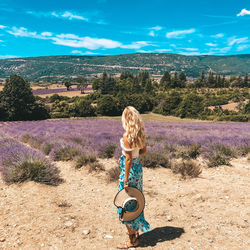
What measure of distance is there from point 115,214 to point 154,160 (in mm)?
3400

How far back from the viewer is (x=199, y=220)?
14.1 feet

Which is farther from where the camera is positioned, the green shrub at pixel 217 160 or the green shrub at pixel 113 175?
the green shrub at pixel 217 160

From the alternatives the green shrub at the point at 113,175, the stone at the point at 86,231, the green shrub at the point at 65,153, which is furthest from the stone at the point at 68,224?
the green shrub at the point at 65,153

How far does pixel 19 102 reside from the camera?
43469 millimetres

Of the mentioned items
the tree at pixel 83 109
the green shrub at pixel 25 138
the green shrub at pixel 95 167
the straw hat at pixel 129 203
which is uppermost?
the straw hat at pixel 129 203

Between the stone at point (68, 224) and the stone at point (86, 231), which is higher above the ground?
the stone at point (68, 224)

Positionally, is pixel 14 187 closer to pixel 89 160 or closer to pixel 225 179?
pixel 89 160

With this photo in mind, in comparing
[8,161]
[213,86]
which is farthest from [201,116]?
[213,86]

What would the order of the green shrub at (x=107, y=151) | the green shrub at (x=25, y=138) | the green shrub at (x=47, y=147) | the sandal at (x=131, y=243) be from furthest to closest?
the green shrub at (x=25, y=138)
the green shrub at (x=47, y=147)
the green shrub at (x=107, y=151)
the sandal at (x=131, y=243)

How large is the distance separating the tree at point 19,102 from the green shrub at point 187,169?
144ft

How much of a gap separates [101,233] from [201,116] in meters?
45.1

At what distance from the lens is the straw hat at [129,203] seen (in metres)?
3.42

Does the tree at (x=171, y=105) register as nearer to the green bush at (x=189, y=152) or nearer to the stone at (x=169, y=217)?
the green bush at (x=189, y=152)

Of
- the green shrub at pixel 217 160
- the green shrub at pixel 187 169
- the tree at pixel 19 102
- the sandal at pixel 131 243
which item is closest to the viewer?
the sandal at pixel 131 243
